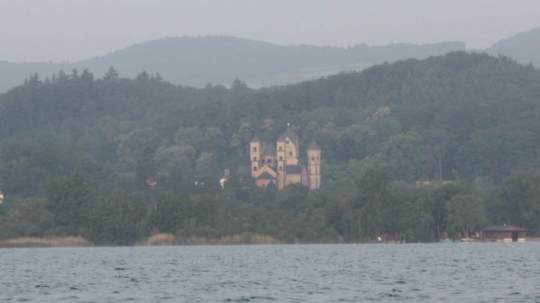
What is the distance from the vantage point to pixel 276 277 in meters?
65.2

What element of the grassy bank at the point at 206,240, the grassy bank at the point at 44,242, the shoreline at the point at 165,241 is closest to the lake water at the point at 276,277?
the grassy bank at the point at 44,242

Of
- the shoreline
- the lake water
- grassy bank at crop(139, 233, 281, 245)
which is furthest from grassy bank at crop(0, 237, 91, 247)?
the lake water

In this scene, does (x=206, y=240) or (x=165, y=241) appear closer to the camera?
(x=165, y=241)

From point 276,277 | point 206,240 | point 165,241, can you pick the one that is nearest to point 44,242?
point 165,241

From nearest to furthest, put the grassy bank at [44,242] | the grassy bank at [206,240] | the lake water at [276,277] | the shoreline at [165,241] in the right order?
the lake water at [276,277] < the grassy bank at [44,242] < the shoreline at [165,241] < the grassy bank at [206,240]

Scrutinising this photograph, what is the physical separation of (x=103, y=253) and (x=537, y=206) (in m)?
50.1

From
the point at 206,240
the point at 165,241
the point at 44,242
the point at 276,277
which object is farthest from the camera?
the point at 206,240

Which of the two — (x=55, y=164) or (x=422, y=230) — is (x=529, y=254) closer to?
(x=422, y=230)

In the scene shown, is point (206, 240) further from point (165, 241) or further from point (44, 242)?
point (44, 242)

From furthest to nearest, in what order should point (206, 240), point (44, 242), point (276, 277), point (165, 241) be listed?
point (206, 240) → point (165, 241) → point (44, 242) → point (276, 277)

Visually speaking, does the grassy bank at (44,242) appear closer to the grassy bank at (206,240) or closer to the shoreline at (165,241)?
the shoreline at (165,241)

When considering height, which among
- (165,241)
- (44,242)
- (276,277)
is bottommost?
(276,277)

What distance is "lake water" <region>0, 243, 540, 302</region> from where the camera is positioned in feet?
173

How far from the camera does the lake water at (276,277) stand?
52641 millimetres
